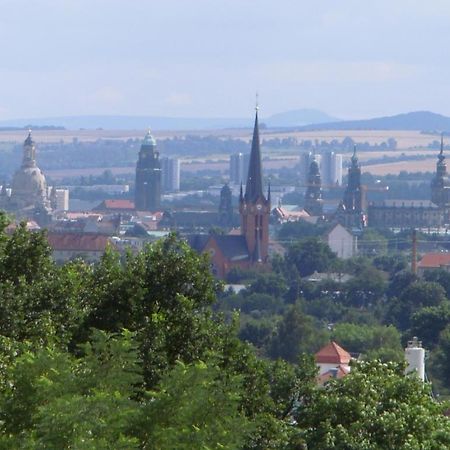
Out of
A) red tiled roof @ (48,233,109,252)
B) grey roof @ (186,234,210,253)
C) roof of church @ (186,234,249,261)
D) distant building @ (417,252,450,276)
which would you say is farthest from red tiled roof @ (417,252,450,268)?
red tiled roof @ (48,233,109,252)

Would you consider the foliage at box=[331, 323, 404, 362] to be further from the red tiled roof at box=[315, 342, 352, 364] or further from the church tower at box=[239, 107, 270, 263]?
the church tower at box=[239, 107, 270, 263]

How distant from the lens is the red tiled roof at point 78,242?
154887mm

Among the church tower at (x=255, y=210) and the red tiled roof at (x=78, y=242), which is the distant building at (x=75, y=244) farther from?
the church tower at (x=255, y=210)

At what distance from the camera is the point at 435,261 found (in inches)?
5876

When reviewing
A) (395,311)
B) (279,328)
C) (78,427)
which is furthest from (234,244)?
(78,427)

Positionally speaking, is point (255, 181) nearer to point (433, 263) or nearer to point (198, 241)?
point (198, 241)

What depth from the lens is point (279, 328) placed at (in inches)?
3568

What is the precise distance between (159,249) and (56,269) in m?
1.68

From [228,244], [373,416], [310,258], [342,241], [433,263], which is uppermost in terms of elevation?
[373,416]

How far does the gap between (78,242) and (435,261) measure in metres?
22.1

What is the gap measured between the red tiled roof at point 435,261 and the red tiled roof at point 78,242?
61.5 ft

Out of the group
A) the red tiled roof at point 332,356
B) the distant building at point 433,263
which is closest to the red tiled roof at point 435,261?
the distant building at point 433,263

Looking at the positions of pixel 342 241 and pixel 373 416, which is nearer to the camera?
pixel 373 416

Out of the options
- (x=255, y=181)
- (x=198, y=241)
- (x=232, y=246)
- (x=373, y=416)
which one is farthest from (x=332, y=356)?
(x=255, y=181)
